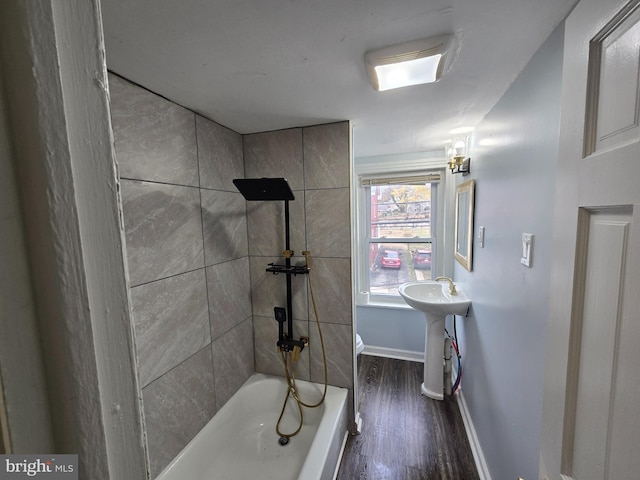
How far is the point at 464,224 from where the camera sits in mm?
1974

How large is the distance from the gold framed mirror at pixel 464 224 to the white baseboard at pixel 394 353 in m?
1.10

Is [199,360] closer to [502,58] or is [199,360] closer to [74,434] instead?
[74,434]

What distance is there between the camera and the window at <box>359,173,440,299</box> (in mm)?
2482

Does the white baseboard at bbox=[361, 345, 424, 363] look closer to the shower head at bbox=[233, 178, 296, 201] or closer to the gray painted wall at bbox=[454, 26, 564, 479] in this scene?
the gray painted wall at bbox=[454, 26, 564, 479]

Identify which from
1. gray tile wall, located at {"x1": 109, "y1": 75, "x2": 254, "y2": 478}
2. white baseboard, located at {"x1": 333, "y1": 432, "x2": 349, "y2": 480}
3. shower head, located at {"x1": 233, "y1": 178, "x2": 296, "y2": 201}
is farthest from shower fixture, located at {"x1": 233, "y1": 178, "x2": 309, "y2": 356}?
white baseboard, located at {"x1": 333, "y1": 432, "x2": 349, "y2": 480}

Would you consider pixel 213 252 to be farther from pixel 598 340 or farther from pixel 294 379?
→ pixel 598 340

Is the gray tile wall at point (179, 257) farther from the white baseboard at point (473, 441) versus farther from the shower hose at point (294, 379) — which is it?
the white baseboard at point (473, 441)

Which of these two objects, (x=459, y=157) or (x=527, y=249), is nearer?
(x=527, y=249)

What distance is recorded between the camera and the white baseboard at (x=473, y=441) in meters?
1.39

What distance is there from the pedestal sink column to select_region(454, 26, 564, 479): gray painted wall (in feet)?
1.19

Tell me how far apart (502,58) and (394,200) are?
1655mm

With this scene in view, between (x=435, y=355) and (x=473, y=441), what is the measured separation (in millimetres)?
558

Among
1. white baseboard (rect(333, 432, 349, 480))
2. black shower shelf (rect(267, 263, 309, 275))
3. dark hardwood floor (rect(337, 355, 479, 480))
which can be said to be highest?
black shower shelf (rect(267, 263, 309, 275))

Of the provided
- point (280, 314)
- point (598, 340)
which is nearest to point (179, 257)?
point (280, 314)
